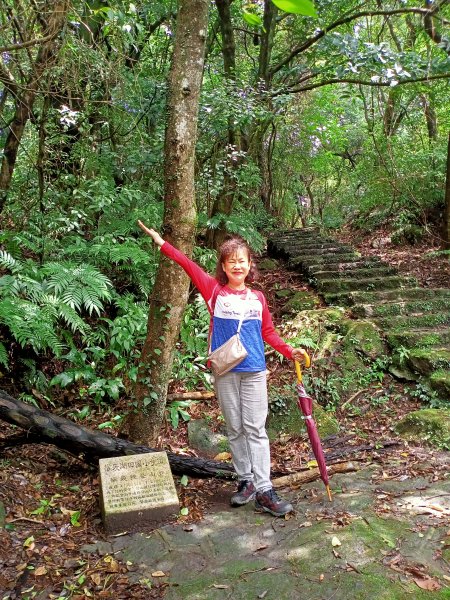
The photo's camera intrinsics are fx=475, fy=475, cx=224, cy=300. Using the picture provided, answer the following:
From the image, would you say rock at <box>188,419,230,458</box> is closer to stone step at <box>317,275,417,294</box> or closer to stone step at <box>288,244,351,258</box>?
stone step at <box>317,275,417,294</box>

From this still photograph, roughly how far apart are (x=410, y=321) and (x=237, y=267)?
4.07 m

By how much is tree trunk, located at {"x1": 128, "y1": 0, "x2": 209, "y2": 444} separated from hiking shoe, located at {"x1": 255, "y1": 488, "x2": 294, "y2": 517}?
1.20 metres

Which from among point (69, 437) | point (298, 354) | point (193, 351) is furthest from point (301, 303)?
point (69, 437)

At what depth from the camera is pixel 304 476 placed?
13.0 feet

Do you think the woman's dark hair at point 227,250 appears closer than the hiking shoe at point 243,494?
Yes

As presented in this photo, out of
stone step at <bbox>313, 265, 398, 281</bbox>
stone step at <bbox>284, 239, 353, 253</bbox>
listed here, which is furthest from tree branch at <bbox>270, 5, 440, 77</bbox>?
stone step at <bbox>313, 265, 398, 281</bbox>

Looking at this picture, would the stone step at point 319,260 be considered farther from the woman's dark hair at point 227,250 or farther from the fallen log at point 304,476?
the woman's dark hair at point 227,250

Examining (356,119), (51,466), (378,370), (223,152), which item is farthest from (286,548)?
(356,119)

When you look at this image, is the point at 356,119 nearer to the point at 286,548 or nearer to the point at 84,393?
the point at 84,393

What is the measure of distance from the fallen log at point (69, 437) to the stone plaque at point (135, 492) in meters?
0.20

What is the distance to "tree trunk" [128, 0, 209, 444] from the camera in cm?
376

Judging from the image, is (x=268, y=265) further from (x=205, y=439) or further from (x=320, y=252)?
(x=205, y=439)

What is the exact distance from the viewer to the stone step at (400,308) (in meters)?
6.86

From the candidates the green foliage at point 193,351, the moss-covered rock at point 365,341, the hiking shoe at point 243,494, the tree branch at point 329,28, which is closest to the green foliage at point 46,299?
the green foliage at point 193,351
